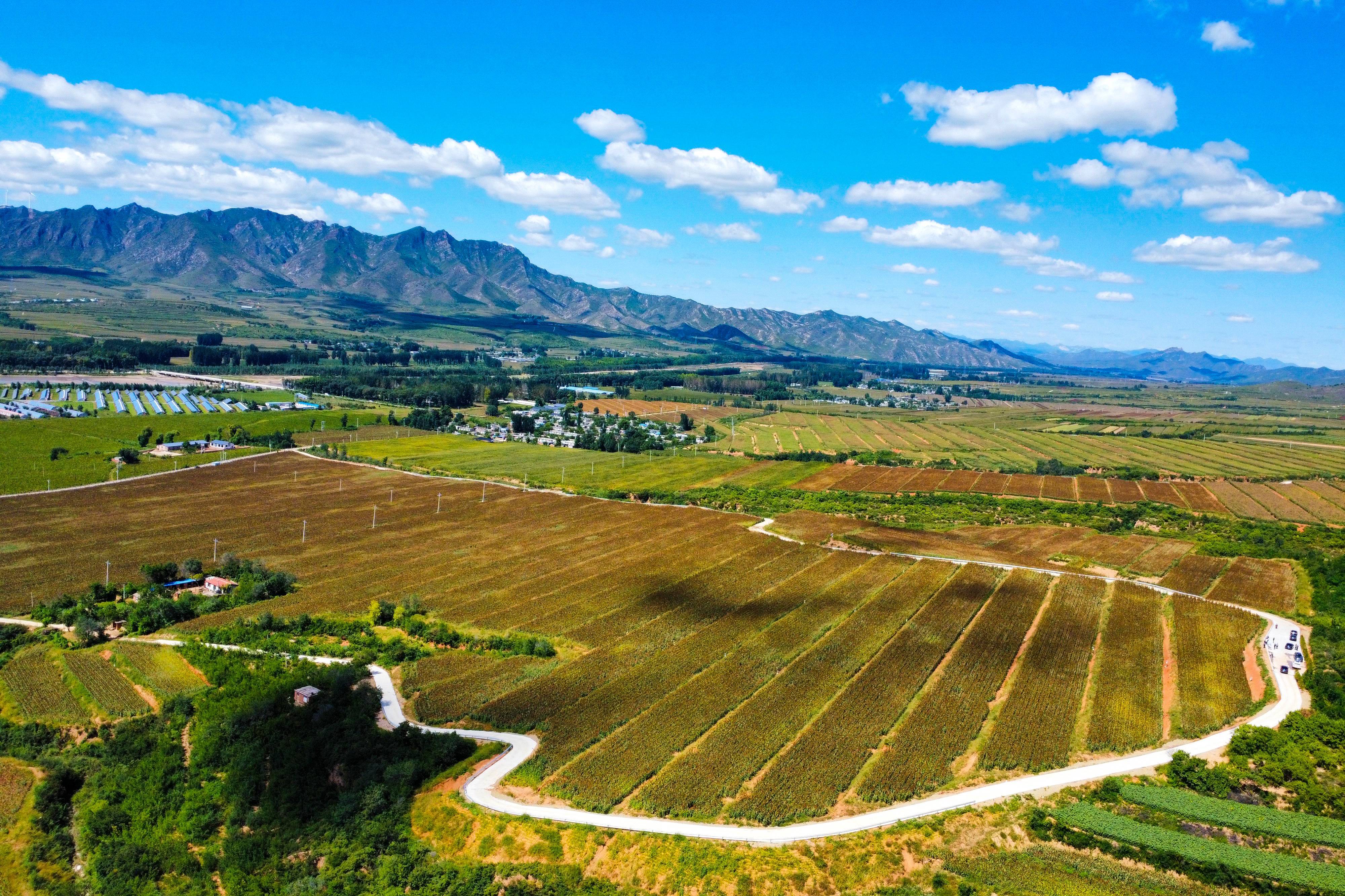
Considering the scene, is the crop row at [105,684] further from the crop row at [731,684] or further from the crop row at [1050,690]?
the crop row at [1050,690]

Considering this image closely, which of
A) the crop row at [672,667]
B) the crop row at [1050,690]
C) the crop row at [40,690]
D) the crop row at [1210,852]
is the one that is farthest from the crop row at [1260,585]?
the crop row at [40,690]

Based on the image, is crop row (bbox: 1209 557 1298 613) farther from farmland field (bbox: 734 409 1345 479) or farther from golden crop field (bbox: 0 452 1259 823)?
farmland field (bbox: 734 409 1345 479)

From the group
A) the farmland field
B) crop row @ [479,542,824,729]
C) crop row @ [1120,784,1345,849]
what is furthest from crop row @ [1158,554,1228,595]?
the farmland field

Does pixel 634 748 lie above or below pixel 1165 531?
below

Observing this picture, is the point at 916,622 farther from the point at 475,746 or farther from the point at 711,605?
the point at 475,746

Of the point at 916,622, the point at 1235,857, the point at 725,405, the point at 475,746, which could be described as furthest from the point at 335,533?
the point at 725,405

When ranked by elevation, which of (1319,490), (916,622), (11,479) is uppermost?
(1319,490)

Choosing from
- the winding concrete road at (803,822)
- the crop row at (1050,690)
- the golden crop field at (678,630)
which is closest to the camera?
the winding concrete road at (803,822)

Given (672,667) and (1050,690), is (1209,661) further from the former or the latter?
(672,667)
